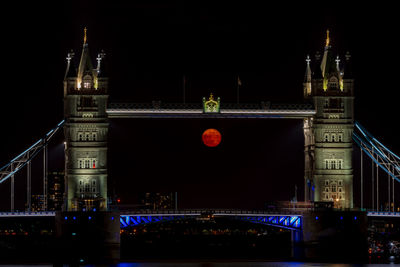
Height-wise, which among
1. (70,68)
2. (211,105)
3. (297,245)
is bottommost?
(297,245)

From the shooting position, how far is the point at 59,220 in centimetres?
11831

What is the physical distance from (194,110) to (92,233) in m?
15.9

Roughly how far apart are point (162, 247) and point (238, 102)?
41.8 m

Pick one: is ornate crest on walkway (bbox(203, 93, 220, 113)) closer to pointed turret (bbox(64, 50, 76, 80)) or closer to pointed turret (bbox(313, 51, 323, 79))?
pointed turret (bbox(313, 51, 323, 79))

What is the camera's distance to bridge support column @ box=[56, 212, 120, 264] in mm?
117312

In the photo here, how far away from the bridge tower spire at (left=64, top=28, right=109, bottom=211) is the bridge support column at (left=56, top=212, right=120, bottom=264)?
4.40 meters

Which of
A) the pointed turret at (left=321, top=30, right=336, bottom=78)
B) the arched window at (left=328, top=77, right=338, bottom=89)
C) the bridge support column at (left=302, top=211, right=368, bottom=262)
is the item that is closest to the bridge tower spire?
the bridge support column at (left=302, top=211, right=368, bottom=262)

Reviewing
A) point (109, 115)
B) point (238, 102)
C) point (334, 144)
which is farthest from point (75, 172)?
point (334, 144)

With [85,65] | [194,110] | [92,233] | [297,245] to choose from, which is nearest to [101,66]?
[85,65]

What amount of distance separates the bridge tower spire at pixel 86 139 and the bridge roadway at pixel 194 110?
159 cm

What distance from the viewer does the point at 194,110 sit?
404ft

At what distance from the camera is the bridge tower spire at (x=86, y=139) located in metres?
123

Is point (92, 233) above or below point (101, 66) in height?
below

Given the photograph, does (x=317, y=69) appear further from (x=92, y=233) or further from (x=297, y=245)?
(x=92, y=233)
